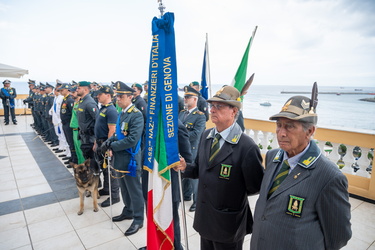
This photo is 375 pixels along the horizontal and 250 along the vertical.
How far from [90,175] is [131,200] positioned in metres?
0.94

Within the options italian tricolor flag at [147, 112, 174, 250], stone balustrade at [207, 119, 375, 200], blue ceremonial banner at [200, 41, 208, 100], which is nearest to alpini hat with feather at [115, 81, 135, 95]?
italian tricolor flag at [147, 112, 174, 250]

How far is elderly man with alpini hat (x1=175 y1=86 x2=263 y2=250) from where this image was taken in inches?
74.7

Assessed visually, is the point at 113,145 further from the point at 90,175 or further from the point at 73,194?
the point at 73,194

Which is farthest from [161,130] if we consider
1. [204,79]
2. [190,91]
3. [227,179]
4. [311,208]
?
[204,79]

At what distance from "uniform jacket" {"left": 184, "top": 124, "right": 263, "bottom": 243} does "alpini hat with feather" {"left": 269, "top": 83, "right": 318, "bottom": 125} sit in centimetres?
54

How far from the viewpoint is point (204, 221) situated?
202 cm

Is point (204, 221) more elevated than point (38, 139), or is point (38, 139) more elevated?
point (204, 221)

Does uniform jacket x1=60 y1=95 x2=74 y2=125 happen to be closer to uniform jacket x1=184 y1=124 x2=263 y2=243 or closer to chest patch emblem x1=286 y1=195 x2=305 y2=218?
uniform jacket x1=184 y1=124 x2=263 y2=243

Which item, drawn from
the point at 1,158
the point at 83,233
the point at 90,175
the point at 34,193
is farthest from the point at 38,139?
the point at 83,233

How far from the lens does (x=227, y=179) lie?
191 centimetres

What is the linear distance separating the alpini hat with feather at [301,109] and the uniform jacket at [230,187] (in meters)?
0.54

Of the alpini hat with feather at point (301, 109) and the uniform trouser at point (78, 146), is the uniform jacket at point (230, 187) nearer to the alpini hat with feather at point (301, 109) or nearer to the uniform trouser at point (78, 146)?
the alpini hat with feather at point (301, 109)

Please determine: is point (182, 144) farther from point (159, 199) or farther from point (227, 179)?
point (227, 179)

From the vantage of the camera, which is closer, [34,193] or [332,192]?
[332,192]
